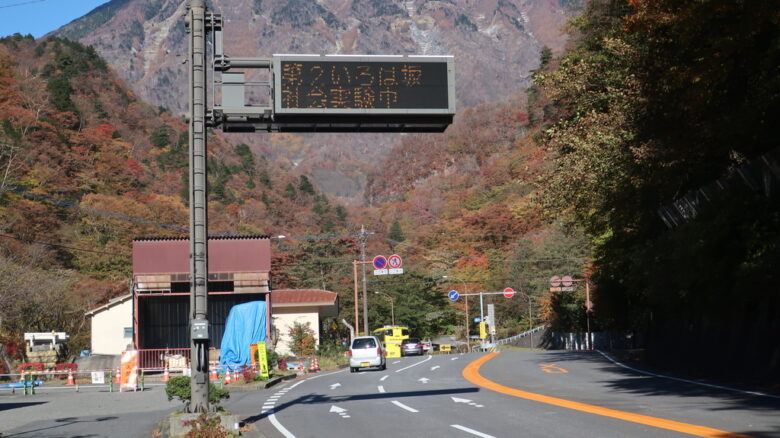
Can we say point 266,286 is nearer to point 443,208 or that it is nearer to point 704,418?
point 704,418

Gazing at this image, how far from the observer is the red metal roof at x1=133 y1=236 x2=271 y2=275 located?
46.5 m

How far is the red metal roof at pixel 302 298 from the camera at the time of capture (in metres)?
55.4

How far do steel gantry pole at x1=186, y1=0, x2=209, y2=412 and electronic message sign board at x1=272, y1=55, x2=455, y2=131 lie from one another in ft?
5.23

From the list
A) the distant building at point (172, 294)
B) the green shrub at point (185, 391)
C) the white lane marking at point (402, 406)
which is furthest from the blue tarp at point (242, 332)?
the green shrub at point (185, 391)

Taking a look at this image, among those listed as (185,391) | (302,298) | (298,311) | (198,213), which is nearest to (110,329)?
(298,311)

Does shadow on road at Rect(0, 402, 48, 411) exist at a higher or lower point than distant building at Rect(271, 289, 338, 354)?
lower

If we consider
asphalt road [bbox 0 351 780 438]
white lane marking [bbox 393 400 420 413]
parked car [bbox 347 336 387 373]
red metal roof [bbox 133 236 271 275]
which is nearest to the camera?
asphalt road [bbox 0 351 780 438]

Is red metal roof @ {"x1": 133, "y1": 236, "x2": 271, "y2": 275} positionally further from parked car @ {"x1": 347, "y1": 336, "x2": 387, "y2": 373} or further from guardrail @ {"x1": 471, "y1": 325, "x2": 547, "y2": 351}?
guardrail @ {"x1": 471, "y1": 325, "x2": 547, "y2": 351}

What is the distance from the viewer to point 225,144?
13850 cm

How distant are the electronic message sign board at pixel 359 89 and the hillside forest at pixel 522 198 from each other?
19.4 feet

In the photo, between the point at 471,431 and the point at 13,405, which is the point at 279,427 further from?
the point at 13,405

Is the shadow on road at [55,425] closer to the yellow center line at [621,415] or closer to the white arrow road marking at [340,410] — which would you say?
the white arrow road marking at [340,410]

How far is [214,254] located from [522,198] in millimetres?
40364

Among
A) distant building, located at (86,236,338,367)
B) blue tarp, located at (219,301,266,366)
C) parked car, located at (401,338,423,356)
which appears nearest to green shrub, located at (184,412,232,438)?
blue tarp, located at (219,301,266,366)
